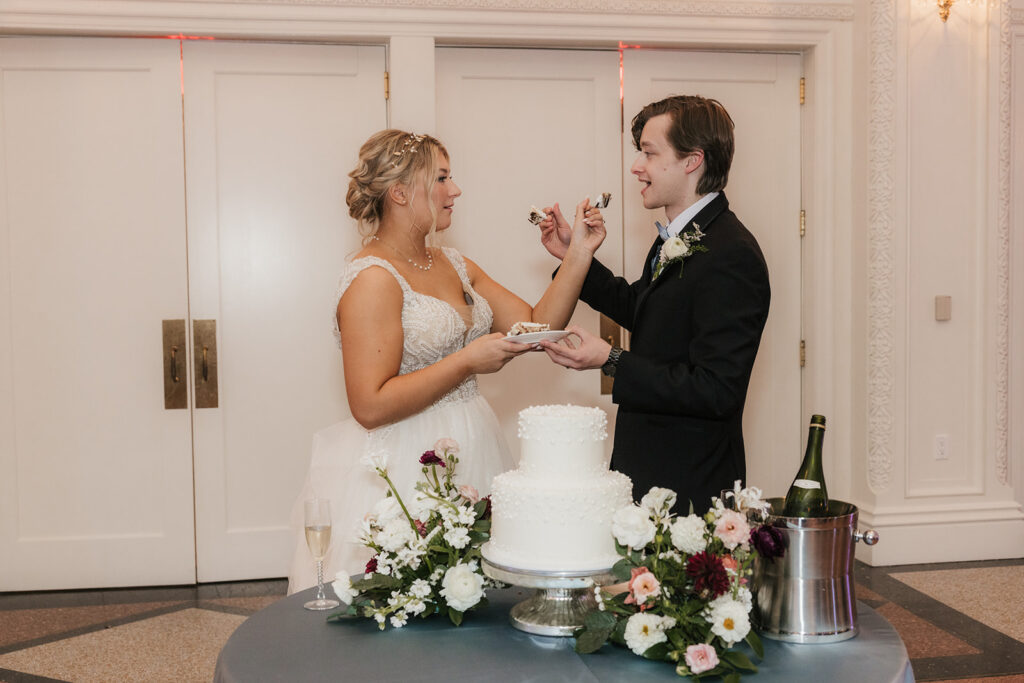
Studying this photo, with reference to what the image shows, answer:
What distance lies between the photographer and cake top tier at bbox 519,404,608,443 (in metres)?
1.73

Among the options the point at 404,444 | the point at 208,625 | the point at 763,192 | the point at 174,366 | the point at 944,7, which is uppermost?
the point at 944,7

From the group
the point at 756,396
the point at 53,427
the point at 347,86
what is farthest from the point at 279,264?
the point at 756,396

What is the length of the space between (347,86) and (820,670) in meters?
3.58

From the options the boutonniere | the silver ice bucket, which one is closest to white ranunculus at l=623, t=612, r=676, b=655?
the silver ice bucket

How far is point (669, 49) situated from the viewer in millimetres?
4625

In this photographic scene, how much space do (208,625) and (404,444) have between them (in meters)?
1.63

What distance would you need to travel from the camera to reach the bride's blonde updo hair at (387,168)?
2836mm

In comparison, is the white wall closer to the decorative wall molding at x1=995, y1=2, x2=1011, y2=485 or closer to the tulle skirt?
the decorative wall molding at x1=995, y1=2, x2=1011, y2=485

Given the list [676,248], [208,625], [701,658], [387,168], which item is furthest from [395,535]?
[208,625]

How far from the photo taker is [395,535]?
1.79 meters

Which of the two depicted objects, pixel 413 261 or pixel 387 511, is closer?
pixel 387 511

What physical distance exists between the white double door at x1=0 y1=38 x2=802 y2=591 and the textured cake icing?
8.88 feet

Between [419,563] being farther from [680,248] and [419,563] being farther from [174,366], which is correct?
[174,366]

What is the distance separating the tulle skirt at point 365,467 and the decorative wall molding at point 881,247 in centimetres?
235
